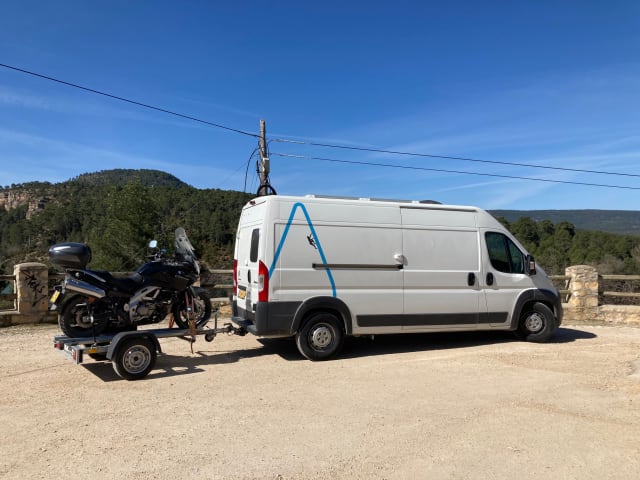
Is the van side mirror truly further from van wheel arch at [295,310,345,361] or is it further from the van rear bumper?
the van rear bumper

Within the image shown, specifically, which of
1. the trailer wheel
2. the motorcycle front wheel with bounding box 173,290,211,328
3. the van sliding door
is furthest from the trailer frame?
the van sliding door

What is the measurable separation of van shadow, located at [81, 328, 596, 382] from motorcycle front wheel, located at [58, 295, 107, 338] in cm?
50

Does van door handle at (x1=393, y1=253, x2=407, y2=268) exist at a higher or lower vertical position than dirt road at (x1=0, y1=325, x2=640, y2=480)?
higher

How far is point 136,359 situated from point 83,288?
1.16 meters

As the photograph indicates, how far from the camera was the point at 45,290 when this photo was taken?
404 inches

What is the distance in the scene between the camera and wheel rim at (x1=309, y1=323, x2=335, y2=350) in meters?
7.13

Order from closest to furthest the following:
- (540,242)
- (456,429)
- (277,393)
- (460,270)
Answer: (456,429) < (277,393) < (460,270) < (540,242)

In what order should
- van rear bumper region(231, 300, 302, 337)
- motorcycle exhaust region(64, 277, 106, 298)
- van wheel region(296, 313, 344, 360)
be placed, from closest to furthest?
motorcycle exhaust region(64, 277, 106, 298) → van rear bumper region(231, 300, 302, 337) → van wheel region(296, 313, 344, 360)

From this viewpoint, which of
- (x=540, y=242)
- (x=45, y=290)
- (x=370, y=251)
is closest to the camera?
(x=370, y=251)

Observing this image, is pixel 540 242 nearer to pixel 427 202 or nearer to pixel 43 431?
pixel 427 202

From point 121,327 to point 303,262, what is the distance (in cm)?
268

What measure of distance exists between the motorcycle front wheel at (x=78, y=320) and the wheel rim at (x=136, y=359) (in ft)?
2.61

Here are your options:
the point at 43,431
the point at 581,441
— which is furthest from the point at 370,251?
the point at 43,431

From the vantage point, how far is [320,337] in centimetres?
717
